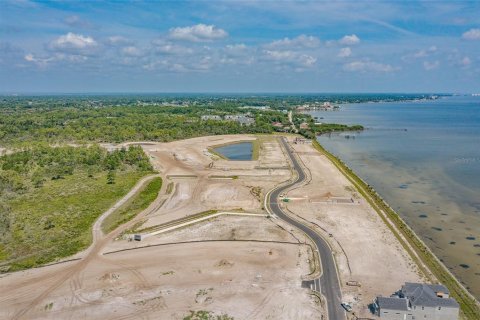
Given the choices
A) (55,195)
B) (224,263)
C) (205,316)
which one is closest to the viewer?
(205,316)

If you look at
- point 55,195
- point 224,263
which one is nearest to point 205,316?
point 224,263

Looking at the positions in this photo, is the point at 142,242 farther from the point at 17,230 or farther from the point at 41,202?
the point at 41,202

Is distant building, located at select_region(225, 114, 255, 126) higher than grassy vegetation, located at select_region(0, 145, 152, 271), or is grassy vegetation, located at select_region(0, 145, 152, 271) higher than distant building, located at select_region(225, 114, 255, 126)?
distant building, located at select_region(225, 114, 255, 126)

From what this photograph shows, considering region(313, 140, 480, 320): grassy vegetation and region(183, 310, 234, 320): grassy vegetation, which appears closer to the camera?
region(183, 310, 234, 320): grassy vegetation

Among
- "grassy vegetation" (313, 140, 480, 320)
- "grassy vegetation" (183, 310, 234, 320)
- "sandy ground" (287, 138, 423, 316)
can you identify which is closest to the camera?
"grassy vegetation" (183, 310, 234, 320)

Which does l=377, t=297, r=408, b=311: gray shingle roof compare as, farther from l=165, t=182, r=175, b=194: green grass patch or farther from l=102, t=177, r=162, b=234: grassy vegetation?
l=165, t=182, r=175, b=194: green grass patch

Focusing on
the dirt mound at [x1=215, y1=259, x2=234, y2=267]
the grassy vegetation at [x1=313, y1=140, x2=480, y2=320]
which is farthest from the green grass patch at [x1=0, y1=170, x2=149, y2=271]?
the grassy vegetation at [x1=313, y1=140, x2=480, y2=320]

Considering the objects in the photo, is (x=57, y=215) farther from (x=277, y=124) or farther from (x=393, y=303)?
(x=277, y=124)
